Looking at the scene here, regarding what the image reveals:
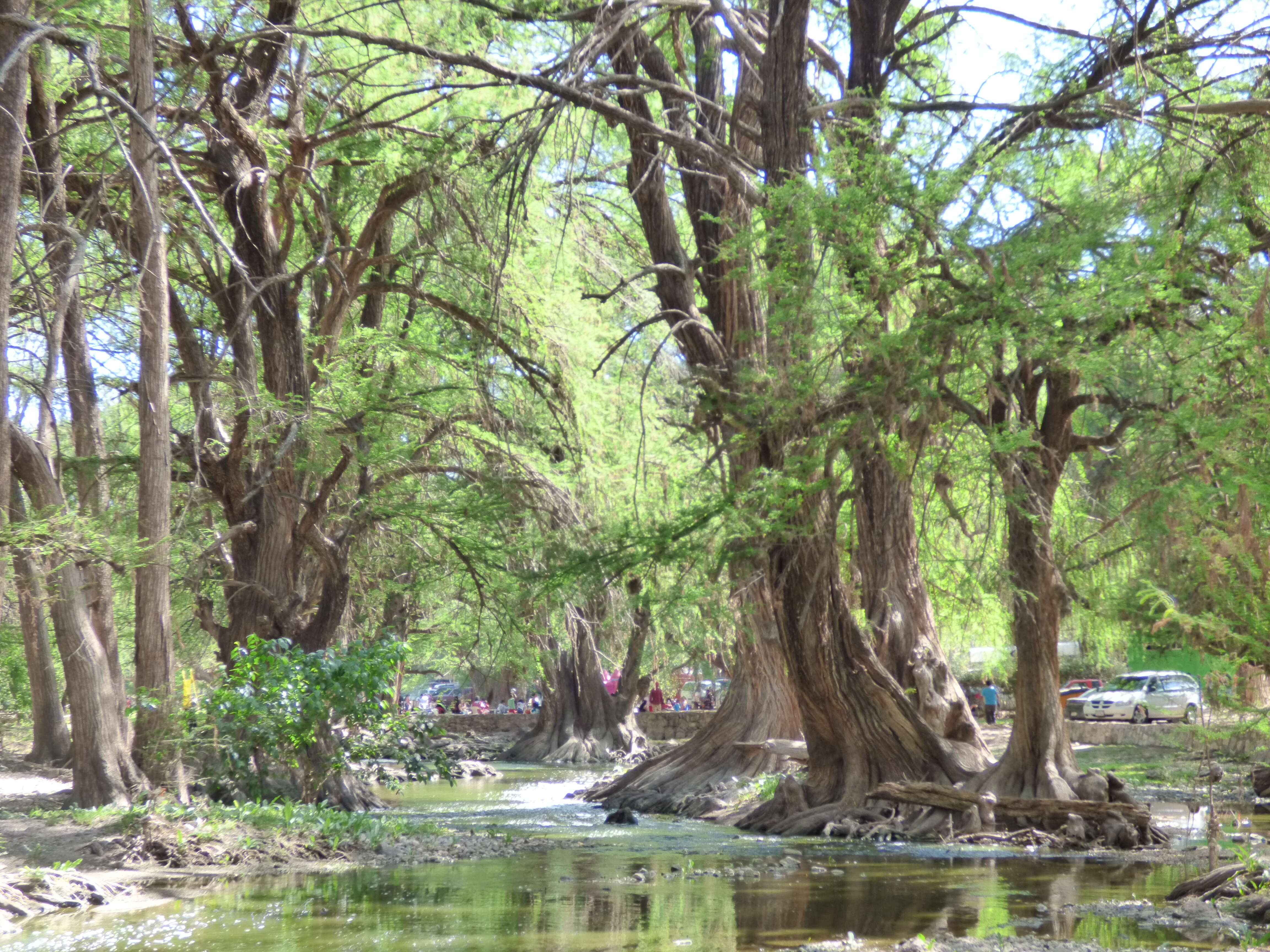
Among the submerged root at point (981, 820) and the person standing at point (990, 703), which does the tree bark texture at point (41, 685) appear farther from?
the person standing at point (990, 703)

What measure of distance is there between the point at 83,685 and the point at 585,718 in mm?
20798

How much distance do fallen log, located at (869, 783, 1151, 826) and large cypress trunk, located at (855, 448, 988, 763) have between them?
159cm

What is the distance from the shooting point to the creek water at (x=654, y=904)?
779 cm

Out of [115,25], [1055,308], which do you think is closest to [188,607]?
[115,25]

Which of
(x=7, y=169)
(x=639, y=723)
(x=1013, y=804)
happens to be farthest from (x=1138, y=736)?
(x=7, y=169)

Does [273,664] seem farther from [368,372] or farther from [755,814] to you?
[755,814]

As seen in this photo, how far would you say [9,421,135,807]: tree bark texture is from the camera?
12.7 metres

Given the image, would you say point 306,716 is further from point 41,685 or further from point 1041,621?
point 41,685

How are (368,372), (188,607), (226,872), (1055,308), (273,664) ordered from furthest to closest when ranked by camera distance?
(188,607) < (368,372) < (273,664) < (226,872) < (1055,308)

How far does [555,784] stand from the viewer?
2533cm

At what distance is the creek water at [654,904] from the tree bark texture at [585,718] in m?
17.6

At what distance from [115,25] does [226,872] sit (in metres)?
8.39

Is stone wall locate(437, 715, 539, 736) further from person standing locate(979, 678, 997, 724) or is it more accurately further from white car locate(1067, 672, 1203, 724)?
white car locate(1067, 672, 1203, 724)

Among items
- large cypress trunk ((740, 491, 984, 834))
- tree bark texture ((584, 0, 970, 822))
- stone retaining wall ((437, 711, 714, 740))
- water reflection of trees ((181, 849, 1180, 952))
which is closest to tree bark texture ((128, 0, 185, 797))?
water reflection of trees ((181, 849, 1180, 952))
